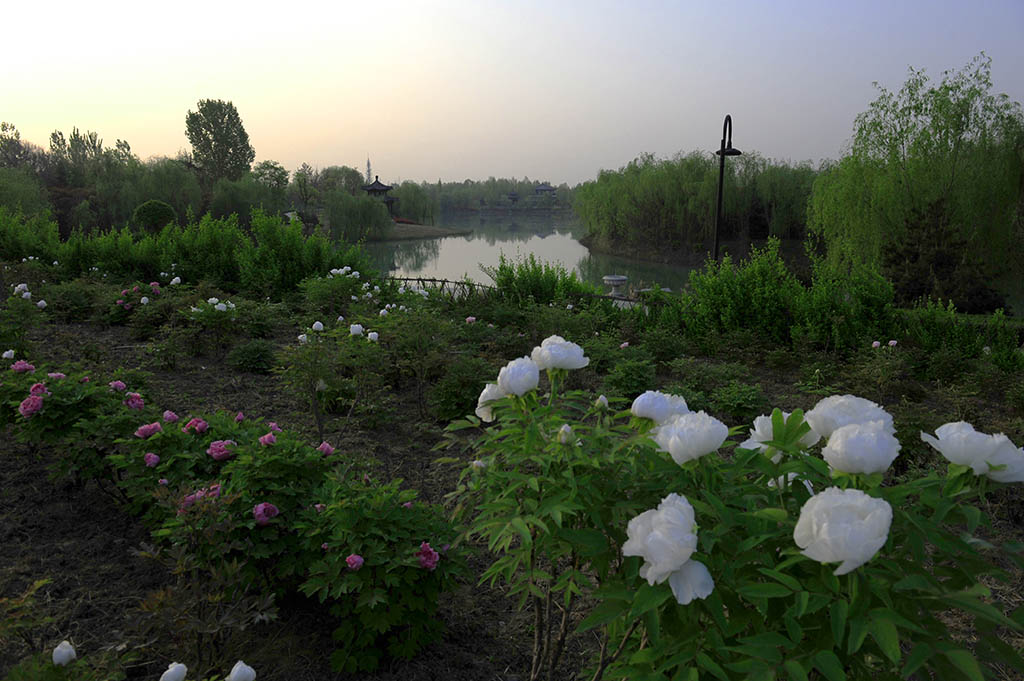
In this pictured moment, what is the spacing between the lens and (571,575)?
1.38 meters

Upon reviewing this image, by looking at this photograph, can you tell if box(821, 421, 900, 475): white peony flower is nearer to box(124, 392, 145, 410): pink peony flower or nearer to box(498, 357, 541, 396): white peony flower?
box(498, 357, 541, 396): white peony flower

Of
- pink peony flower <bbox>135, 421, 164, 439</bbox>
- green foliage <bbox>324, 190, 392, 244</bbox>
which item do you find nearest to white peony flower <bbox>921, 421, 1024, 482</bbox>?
pink peony flower <bbox>135, 421, 164, 439</bbox>

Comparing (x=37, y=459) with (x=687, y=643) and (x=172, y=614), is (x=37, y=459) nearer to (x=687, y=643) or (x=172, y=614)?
(x=172, y=614)

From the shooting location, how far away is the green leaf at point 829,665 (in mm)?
993

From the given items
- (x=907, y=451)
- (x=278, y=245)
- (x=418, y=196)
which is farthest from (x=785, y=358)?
(x=418, y=196)

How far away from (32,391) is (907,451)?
17.1ft

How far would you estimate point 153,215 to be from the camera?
22422 millimetres

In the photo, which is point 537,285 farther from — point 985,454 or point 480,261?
→ point 480,261

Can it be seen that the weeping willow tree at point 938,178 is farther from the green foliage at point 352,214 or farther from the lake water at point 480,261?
the green foliage at point 352,214

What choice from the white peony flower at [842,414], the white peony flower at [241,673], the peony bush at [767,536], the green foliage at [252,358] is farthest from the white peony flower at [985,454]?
the green foliage at [252,358]

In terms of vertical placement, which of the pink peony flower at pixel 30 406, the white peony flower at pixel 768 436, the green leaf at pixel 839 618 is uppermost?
the white peony flower at pixel 768 436

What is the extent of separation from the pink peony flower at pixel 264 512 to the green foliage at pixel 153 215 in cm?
2371

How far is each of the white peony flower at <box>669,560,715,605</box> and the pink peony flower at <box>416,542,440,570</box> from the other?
126 centimetres

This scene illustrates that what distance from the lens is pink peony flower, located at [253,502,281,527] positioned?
2.25 meters
